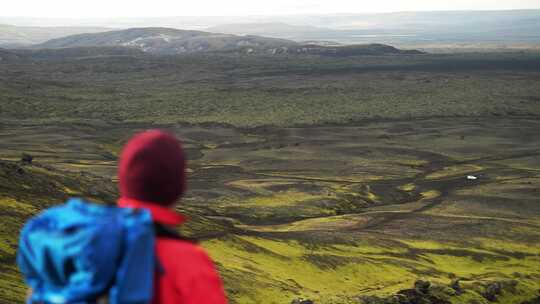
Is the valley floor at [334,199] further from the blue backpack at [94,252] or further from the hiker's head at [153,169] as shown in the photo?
the blue backpack at [94,252]

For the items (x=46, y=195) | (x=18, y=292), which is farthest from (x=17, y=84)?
(x=18, y=292)

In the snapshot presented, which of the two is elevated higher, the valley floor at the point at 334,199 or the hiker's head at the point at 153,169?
the hiker's head at the point at 153,169

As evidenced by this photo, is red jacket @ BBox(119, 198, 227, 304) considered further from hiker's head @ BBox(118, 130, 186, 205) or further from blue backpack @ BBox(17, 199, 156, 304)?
hiker's head @ BBox(118, 130, 186, 205)

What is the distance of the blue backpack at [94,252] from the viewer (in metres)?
4.16

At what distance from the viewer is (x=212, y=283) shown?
4.37m

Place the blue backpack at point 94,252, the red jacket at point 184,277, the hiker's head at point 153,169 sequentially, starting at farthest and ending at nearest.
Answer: the hiker's head at point 153,169 → the red jacket at point 184,277 → the blue backpack at point 94,252

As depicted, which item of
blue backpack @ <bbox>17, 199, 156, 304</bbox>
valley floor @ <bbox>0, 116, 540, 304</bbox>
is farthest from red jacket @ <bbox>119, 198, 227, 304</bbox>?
valley floor @ <bbox>0, 116, 540, 304</bbox>

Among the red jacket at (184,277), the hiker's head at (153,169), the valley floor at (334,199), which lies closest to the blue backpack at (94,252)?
the red jacket at (184,277)

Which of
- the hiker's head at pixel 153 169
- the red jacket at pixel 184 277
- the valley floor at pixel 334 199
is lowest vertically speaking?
the valley floor at pixel 334 199

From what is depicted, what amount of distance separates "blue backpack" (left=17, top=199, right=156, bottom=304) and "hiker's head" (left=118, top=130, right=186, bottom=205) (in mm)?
278

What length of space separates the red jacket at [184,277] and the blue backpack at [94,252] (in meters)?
0.09

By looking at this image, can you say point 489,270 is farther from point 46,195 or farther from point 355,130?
point 355,130

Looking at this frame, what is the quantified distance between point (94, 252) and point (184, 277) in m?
0.51

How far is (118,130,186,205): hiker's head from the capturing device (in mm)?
4574
